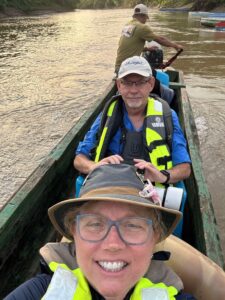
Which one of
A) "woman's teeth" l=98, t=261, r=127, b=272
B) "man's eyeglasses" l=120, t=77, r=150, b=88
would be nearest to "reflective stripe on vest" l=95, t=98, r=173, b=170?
"man's eyeglasses" l=120, t=77, r=150, b=88

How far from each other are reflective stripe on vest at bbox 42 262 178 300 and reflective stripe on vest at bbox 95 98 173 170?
1548 mm

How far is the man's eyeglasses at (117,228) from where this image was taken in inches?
49.0

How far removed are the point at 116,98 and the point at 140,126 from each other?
0.32 m

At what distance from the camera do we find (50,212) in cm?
140

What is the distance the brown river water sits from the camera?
582 cm

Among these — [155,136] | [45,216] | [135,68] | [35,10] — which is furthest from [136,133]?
[35,10]

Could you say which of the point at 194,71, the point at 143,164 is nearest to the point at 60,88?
the point at 194,71

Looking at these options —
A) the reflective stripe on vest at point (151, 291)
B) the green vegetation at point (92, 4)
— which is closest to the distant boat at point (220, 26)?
the green vegetation at point (92, 4)

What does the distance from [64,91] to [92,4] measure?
214ft

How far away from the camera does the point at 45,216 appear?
2.85 meters

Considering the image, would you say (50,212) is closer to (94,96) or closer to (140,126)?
(140,126)

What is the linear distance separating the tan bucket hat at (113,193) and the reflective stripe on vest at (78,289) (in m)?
0.18

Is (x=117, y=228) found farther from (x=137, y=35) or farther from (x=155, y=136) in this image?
(x=137, y=35)

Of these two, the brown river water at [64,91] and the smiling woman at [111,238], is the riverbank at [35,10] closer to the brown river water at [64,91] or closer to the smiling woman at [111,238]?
the brown river water at [64,91]
